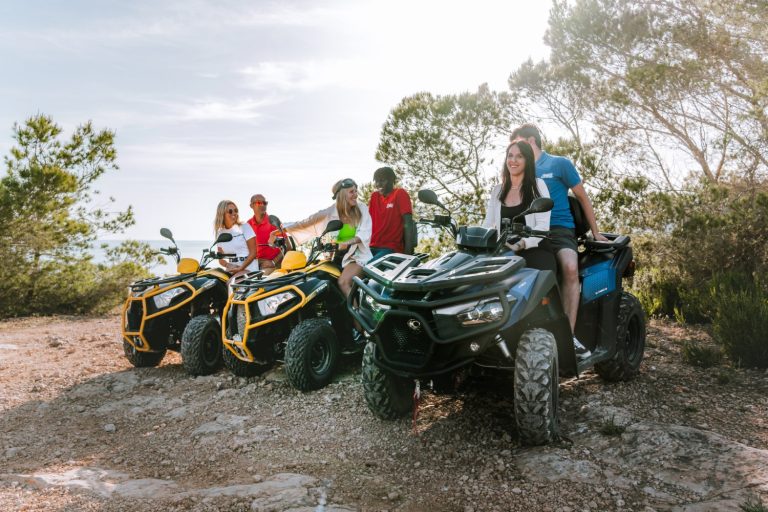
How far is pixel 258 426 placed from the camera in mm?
4836

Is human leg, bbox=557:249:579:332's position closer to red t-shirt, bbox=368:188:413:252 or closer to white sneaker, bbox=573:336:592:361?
white sneaker, bbox=573:336:592:361

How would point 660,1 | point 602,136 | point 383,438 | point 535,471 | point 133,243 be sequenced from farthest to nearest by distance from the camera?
point 133,243
point 602,136
point 660,1
point 383,438
point 535,471

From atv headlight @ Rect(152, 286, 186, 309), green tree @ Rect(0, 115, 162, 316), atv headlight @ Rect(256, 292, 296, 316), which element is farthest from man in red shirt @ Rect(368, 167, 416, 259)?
green tree @ Rect(0, 115, 162, 316)

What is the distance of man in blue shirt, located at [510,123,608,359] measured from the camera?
454cm

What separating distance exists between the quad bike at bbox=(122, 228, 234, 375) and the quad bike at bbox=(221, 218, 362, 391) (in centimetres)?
A: 47

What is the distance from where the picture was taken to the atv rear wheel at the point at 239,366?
20.3 feet

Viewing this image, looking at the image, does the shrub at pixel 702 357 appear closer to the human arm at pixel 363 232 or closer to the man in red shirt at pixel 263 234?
the human arm at pixel 363 232

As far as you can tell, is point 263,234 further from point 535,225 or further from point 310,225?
point 535,225

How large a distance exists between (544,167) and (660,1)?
8.64 meters

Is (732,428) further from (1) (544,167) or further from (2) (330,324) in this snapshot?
(2) (330,324)

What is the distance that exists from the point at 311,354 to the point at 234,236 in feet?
8.38

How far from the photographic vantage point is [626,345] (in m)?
5.25

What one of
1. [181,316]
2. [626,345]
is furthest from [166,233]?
[626,345]

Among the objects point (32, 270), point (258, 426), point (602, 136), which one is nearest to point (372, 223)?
point (258, 426)
